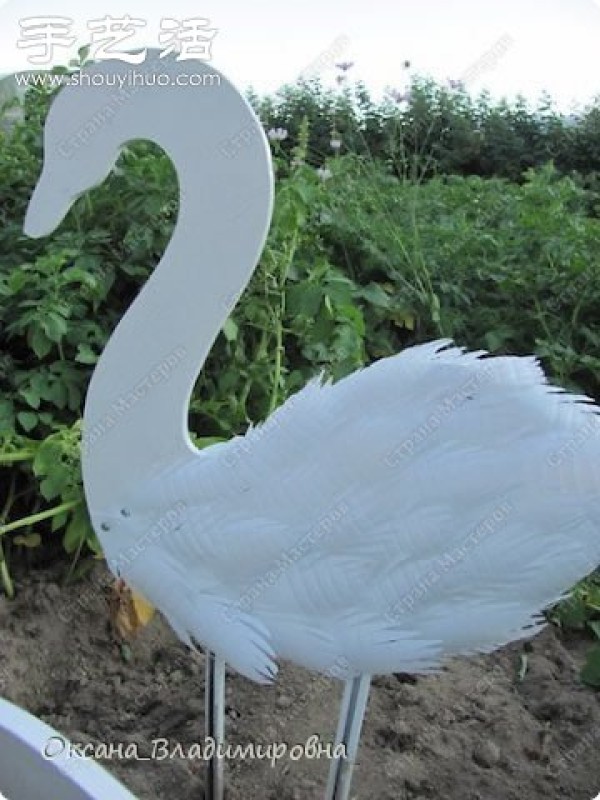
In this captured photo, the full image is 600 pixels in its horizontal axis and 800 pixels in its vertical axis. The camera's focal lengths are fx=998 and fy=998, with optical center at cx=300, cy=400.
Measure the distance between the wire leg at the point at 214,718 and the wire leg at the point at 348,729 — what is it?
0.60ft

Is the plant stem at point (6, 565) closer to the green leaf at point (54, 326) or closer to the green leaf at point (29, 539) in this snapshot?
the green leaf at point (29, 539)

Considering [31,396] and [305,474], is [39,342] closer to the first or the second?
[31,396]

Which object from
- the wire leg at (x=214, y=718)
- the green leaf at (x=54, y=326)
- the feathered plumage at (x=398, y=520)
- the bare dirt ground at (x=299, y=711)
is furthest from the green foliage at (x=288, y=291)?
the feathered plumage at (x=398, y=520)

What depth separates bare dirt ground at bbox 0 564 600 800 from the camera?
1.54m

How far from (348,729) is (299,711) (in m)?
0.45

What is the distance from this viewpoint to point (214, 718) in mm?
1400

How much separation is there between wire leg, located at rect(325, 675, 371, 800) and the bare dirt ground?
22cm

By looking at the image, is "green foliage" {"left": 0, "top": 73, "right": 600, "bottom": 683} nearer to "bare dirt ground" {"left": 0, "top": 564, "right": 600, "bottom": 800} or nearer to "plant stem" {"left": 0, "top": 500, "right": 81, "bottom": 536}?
"plant stem" {"left": 0, "top": 500, "right": 81, "bottom": 536}

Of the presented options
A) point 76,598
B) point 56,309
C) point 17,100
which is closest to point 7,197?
point 17,100

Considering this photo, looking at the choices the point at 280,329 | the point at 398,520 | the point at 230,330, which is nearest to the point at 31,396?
the point at 230,330

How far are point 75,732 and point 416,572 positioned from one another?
0.79 m

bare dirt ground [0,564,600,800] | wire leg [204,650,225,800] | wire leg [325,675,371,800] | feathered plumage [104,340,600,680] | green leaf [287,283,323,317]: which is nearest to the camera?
feathered plumage [104,340,600,680]

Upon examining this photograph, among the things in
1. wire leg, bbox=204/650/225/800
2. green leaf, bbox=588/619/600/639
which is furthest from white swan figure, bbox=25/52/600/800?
green leaf, bbox=588/619/600/639

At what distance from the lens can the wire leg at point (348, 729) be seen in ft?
3.97
